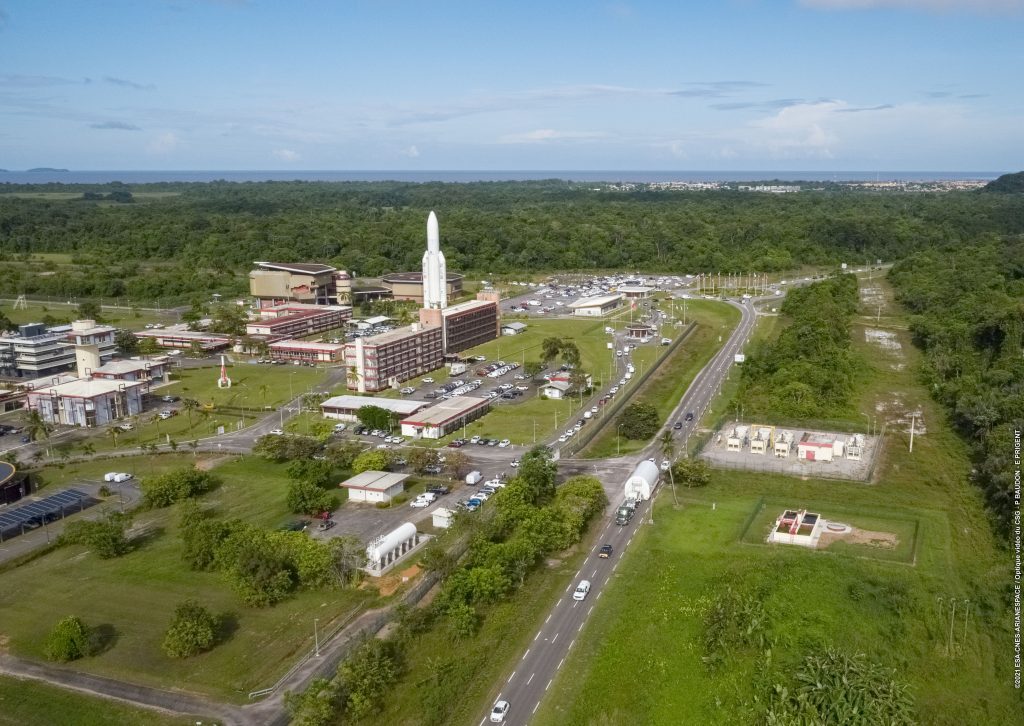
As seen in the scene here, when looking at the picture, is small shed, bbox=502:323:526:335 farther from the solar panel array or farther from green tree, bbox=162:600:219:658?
green tree, bbox=162:600:219:658

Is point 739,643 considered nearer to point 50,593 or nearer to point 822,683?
point 822,683

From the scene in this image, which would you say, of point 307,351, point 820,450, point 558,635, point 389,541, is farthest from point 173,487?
point 820,450

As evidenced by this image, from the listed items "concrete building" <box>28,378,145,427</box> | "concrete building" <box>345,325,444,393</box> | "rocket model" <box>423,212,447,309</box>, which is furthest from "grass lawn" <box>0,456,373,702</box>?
"rocket model" <box>423,212,447,309</box>

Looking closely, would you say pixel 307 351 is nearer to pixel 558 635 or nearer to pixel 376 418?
pixel 376 418

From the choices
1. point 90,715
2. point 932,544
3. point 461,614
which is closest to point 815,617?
point 932,544

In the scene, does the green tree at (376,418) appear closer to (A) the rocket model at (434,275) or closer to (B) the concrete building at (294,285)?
(A) the rocket model at (434,275)

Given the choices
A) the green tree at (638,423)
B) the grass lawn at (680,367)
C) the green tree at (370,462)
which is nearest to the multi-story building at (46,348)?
the green tree at (370,462)
